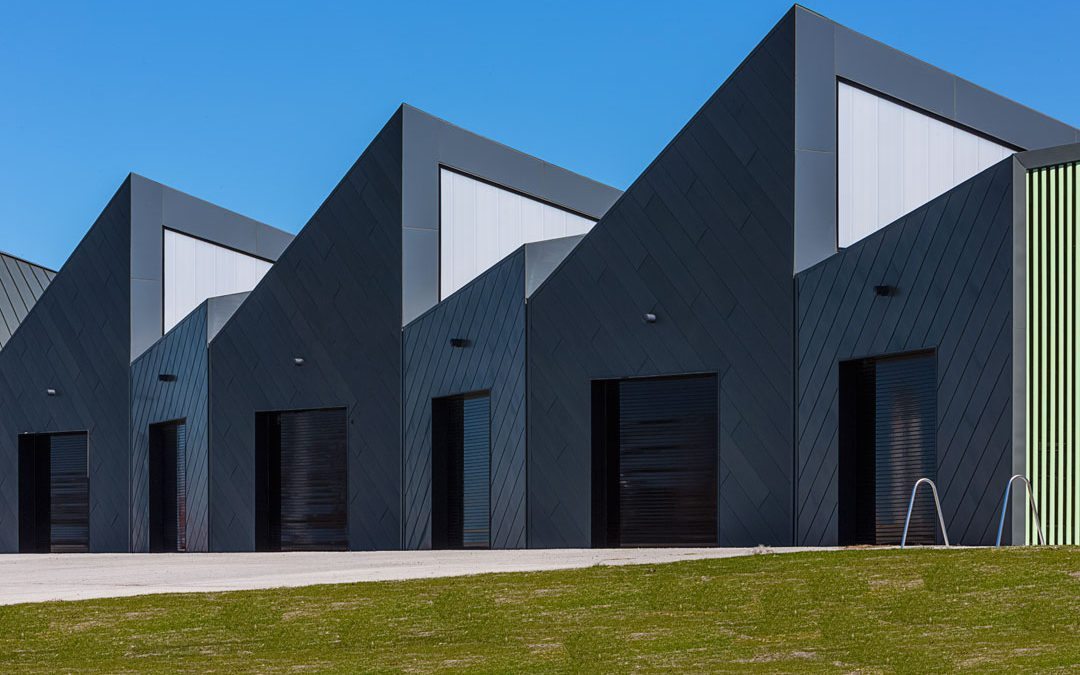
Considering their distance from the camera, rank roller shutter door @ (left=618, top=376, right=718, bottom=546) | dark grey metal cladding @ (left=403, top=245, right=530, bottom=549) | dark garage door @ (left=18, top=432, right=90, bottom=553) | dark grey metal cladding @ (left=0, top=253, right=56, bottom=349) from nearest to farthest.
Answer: roller shutter door @ (left=618, top=376, right=718, bottom=546) → dark grey metal cladding @ (left=403, top=245, right=530, bottom=549) → dark garage door @ (left=18, top=432, right=90, bottom=553) → dark grey metal cladding @ (left=0, top=253, right=56, bottom=349)

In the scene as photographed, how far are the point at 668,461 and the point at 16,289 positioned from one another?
26690mm

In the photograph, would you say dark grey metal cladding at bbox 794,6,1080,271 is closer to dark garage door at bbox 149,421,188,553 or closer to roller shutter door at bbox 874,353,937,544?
roller shutter door at bbox 874,353,937,544

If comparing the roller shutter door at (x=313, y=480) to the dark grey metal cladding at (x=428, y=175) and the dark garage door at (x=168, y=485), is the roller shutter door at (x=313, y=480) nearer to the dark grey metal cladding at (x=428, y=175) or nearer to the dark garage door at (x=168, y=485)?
the dark grey metal cladding at (x=428, y=175)

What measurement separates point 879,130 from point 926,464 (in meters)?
5.66

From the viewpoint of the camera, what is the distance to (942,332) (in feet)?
59.7

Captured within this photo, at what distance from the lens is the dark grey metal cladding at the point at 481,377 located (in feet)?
81.0

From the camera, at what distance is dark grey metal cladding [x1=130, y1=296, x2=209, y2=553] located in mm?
31516

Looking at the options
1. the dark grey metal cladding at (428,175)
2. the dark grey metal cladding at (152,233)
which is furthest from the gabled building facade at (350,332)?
the dark grey metal cladding at (152,233)

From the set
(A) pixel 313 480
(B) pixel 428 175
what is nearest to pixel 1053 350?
(B) pixel 428 175

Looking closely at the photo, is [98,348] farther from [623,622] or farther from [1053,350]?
[623,622]

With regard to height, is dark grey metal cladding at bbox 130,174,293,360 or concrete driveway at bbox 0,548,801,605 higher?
dark grey metal cladding at bbox 130,174,293,360

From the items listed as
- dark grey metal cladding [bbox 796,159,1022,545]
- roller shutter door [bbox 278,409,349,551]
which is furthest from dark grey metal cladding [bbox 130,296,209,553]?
dark grey metal cladding [bbox 796,159,1022,545]

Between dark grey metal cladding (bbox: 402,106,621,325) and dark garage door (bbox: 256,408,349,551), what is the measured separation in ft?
10.8

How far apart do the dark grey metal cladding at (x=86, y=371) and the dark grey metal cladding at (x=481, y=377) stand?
34.2 ft
